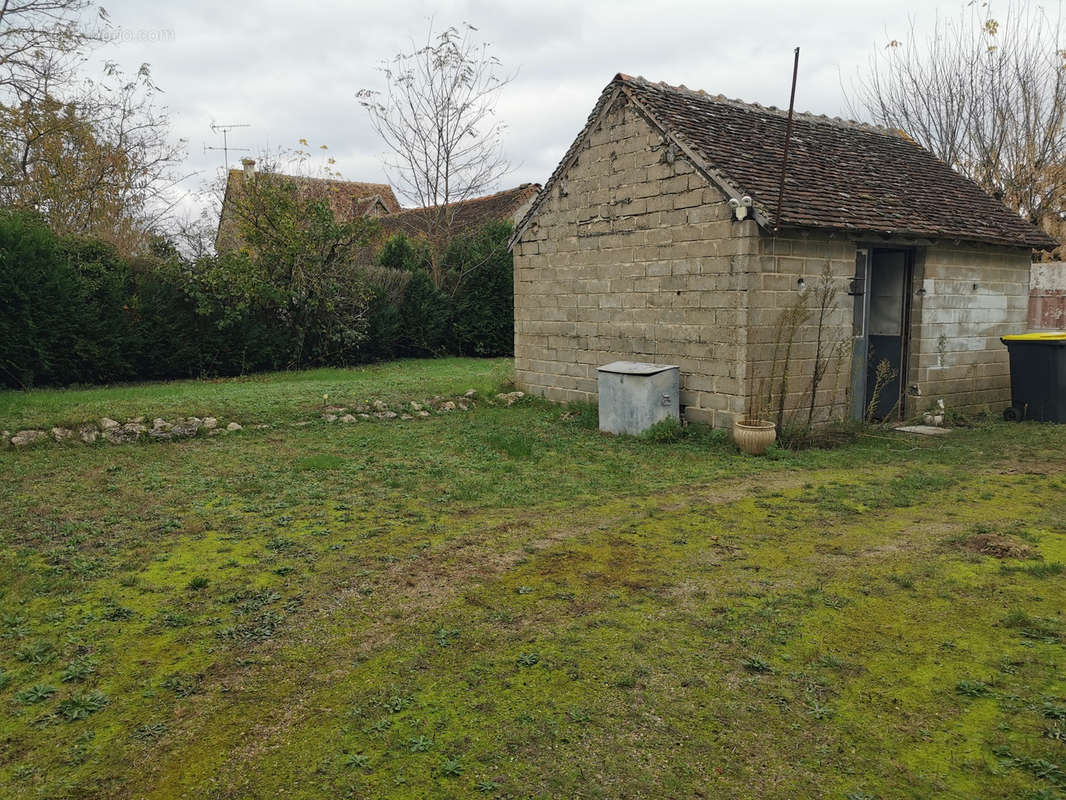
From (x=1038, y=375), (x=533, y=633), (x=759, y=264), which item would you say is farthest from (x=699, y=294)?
(x=533, y=633)

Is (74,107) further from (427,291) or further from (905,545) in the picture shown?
(905,545)

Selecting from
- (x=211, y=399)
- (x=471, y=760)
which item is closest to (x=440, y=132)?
(x=211, y=399)

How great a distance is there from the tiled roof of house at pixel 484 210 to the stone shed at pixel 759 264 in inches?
600

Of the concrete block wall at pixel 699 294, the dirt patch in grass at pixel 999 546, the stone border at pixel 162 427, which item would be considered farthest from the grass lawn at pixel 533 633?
the concrete block wall at pixel 699 294

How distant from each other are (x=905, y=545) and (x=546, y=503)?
310 cm

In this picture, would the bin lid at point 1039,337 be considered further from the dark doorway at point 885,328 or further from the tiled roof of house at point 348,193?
the tiled roof of house at point 348,193

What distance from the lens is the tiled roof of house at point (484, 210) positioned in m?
27.9

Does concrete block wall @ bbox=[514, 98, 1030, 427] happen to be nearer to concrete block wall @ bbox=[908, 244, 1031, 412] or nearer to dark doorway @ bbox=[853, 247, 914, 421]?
concrete block wall @ bbox=[908, 244, 1031, 412]

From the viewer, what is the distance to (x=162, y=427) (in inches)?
398

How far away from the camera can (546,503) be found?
22.9 ft

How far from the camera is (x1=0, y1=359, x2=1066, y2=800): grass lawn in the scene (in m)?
2.96

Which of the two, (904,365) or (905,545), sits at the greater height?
(904,365)

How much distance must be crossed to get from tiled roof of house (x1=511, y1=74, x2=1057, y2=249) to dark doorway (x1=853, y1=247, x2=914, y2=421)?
0.71 metres

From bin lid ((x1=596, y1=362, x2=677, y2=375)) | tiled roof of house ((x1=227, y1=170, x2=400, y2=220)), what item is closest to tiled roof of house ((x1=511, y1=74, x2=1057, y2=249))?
bin lid ((x1=596, y1=362, x2=677, y2=375))
